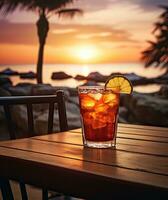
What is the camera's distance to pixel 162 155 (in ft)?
3.22

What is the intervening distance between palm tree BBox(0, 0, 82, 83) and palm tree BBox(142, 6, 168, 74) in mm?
972

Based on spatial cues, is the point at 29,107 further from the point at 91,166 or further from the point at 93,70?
the point at 93,70

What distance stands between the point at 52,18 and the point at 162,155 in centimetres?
Result: 429

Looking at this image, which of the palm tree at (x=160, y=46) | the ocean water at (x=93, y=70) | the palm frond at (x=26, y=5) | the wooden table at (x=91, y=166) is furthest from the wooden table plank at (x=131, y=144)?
the palm frond at (x=26, y=5)

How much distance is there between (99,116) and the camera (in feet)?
3.52

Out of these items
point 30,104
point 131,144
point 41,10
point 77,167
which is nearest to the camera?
point 77,167

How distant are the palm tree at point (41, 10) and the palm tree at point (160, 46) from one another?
0.97 m

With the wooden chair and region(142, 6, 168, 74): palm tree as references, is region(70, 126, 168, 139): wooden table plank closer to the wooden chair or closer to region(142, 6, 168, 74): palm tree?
the wooden chair

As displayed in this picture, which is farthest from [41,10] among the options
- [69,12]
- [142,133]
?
[142,133]

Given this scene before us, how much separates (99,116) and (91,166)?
0.24m

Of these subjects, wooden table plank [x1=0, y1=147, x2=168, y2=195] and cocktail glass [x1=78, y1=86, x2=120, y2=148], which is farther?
cocktail glass [x1=78, y1=86, x2=120, y2=148]

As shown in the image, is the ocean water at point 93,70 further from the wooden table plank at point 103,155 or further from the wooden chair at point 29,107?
the wooden table plank at point 103,155

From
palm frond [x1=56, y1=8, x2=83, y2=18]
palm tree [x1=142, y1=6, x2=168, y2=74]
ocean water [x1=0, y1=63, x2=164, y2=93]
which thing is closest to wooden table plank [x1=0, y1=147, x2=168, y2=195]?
ocean water [x1=0, y1=63, x2=164, y2=93]

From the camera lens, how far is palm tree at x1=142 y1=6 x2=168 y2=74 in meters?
4.84
